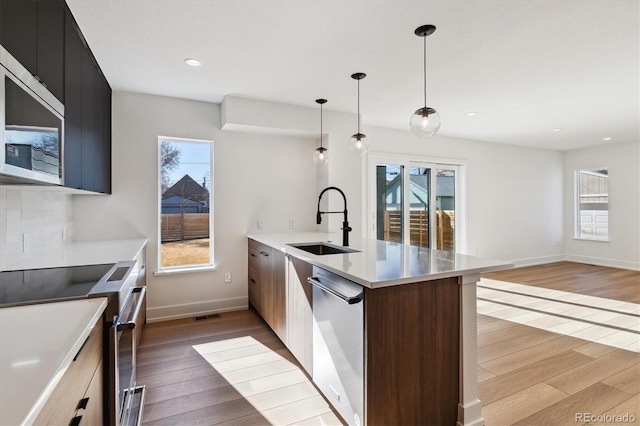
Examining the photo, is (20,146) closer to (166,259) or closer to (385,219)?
(166,259)

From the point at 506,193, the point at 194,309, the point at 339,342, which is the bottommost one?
the point at 194,309

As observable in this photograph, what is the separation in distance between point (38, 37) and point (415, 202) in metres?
4.87

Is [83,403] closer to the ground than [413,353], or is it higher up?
higher up

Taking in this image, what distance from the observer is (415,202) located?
209 inches

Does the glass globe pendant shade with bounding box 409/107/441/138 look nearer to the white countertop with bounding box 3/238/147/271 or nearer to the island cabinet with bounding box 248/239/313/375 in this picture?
the island cabinet with bounding box 248/239/313/375

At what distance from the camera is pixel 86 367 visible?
99 cm

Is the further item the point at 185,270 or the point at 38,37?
the point at 185,270

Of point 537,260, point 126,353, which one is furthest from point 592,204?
point 126,353

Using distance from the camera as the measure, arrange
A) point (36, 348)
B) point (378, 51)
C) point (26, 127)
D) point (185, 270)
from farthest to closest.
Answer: point (185, 270)
point (378, 51)
point (26, 127)
point (36, 348)

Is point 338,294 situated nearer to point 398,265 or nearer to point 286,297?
point 398,265

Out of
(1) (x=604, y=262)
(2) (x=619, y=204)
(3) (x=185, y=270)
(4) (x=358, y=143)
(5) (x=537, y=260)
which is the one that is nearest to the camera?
(4) (x=358, y=143)

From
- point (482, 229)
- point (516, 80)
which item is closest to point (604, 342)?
point (516, 80)

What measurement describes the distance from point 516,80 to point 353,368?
3107mm

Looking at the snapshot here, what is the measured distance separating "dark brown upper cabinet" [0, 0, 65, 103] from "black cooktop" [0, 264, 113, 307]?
0.92 meters
